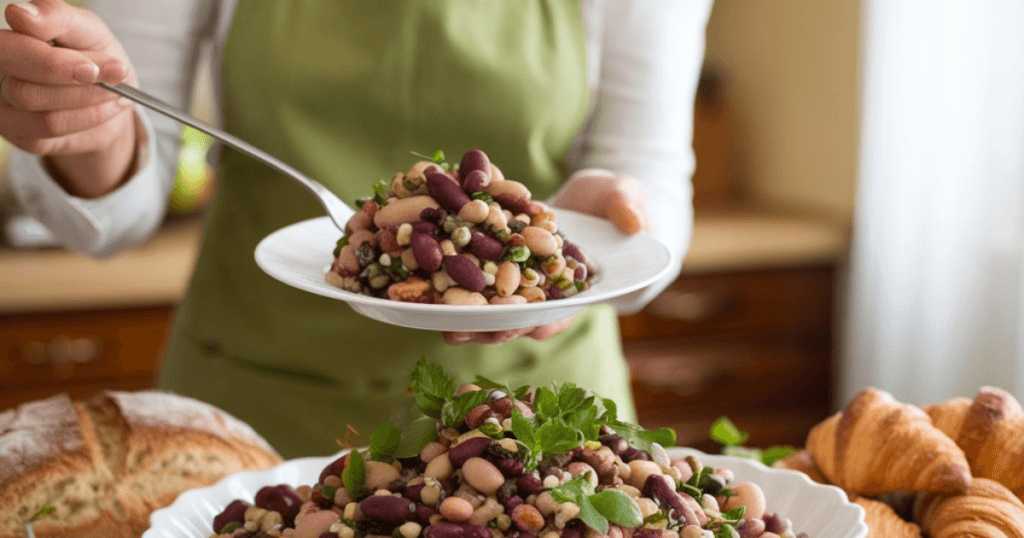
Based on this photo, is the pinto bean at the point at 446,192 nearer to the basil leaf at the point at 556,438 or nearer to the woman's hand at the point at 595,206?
the woman's hand at the point at 595,206

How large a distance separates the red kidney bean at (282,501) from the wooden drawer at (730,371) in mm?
1967

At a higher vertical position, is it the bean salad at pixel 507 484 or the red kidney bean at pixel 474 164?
the red kidney bean at pixel 474 164

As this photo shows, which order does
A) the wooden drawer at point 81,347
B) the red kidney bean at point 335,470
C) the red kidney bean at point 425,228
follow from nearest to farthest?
the red kidney bean at point 335,470 < the red kidney bean at point 425,228 < the wooden drawer at point 81,347

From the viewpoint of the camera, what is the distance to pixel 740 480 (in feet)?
2.85

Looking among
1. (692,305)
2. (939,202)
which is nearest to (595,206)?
(939,202)

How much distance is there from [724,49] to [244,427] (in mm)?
2595

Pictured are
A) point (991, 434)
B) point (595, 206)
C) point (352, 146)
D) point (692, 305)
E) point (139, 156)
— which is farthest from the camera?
point (692, 305)

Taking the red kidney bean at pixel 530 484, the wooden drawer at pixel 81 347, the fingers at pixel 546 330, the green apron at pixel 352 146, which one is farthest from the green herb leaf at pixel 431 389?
the wooden drawer at pixel 81 347

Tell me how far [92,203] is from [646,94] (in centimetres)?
68

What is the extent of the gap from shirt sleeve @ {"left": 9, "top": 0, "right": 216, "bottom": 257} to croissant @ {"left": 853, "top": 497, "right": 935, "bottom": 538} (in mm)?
842

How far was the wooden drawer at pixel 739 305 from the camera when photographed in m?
2.69

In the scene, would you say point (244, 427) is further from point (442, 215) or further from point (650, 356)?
point (650, 356)

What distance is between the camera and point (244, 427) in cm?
106

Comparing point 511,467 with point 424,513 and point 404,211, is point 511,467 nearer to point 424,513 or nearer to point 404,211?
point 424,513
